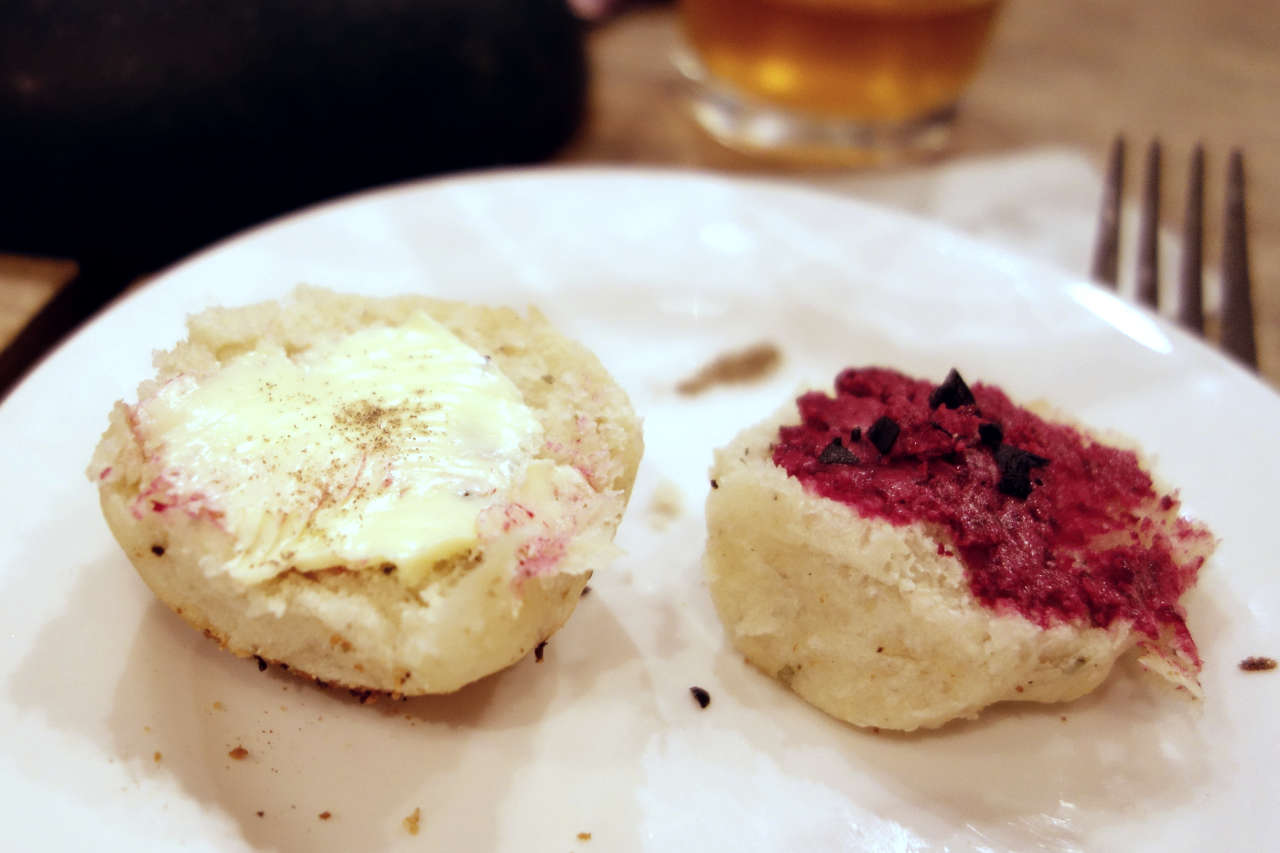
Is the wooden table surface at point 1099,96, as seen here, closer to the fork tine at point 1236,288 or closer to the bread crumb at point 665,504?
the fork tine at point 1236,288

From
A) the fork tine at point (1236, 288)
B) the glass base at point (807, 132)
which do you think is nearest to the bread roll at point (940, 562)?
the fork tine at point (1236, 288)

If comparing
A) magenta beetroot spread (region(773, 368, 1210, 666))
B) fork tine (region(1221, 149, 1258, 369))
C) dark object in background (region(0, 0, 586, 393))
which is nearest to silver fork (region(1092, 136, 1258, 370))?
fork tine (region(1221, 149, 1258, 369))

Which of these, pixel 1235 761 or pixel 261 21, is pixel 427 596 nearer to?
pixel 1235 761

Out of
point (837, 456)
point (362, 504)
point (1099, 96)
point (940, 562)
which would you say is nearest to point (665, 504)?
point (837, 456)

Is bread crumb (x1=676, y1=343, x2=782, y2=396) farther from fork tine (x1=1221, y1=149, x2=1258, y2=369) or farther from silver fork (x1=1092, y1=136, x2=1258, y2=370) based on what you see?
fork tine (x1=1221, y1=149, x2=1258, y2=369)

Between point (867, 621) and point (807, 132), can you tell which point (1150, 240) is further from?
point (867, 621)

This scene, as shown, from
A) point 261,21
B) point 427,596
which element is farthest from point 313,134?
point 427,596
